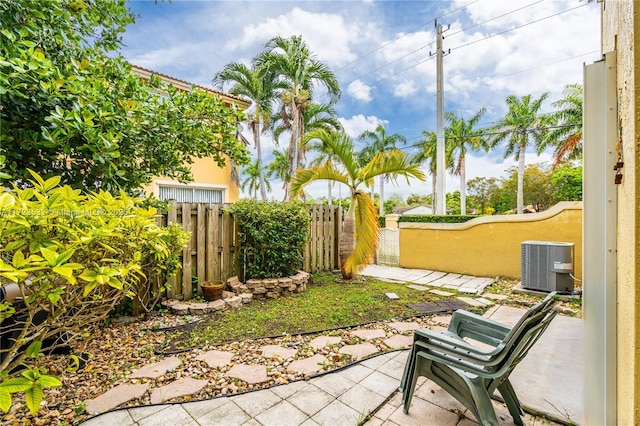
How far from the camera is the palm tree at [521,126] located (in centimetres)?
1921

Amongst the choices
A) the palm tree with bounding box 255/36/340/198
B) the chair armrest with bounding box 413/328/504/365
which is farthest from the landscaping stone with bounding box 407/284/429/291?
the palm tree with bounding box 255/36/340/198

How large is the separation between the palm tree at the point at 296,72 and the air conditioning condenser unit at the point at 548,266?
412 inches

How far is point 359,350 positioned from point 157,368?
Result: 197cm

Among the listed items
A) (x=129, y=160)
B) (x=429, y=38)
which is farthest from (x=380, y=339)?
(x=429, y=38)

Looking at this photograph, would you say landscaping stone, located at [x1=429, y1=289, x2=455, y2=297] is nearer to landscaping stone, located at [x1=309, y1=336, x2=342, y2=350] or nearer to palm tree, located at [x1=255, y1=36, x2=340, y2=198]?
landscaping stone, located at [x1=309, y1=336, x2=342, y2=350]

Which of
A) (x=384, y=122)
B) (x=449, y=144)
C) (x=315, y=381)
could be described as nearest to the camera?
(x=315, y=381)

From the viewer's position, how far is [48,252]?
1.18 m

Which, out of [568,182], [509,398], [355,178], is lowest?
[509,398]

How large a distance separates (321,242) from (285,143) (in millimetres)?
10681

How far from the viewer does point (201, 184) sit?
924cm

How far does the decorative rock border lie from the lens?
3.99m

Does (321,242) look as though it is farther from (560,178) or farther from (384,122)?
(384,122)

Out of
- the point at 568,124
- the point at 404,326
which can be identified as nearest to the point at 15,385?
the point at 404,326

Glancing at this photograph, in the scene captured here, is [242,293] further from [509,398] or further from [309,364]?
[509,398]
